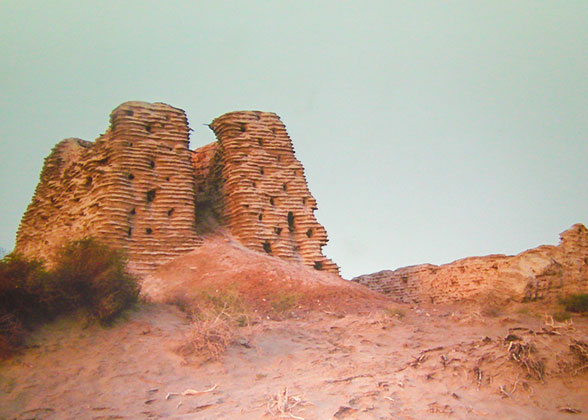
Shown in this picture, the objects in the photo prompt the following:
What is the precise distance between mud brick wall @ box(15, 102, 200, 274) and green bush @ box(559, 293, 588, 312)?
432 inches

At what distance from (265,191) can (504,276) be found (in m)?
8.37

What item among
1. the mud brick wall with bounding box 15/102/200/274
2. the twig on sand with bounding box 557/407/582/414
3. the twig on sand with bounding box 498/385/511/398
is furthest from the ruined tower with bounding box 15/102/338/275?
the twig on sand with bounding box 557/407/582/414

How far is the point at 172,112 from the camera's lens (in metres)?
16.0

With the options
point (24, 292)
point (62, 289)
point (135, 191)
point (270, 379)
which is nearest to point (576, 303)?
point (270, 379)

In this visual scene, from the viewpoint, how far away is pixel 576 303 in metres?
12.4

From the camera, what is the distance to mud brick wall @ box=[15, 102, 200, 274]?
13.5 meters

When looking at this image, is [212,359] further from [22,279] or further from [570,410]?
[570,410]

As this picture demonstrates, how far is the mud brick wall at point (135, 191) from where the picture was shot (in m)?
13.5

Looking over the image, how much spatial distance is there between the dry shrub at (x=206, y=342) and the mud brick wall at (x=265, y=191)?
877 cm

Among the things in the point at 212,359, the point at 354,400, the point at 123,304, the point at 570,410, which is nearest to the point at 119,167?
the point at 123,304

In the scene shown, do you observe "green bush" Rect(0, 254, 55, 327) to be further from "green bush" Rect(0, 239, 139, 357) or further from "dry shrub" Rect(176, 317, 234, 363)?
"dry shrub" Rect(176, 317, 234, 363)

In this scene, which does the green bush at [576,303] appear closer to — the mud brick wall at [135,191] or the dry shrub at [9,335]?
the mud brick wall at [135,191]

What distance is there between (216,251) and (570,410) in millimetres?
11060

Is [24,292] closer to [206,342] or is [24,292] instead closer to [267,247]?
[206,342]
